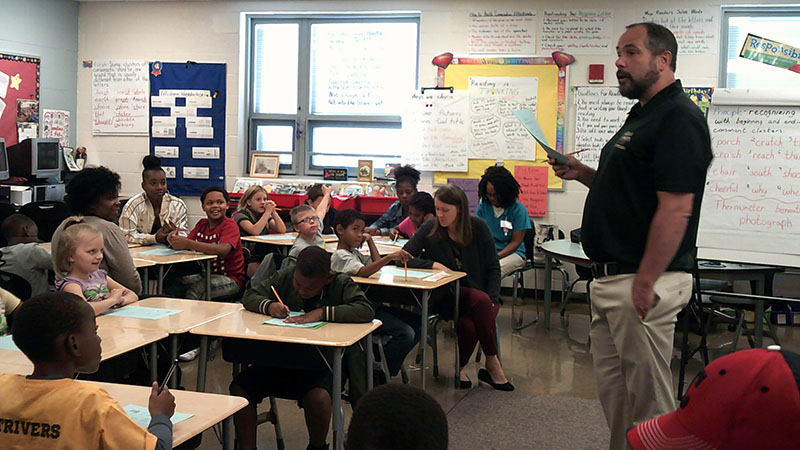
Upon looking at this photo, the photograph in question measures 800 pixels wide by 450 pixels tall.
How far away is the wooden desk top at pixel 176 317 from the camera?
285 centimetres

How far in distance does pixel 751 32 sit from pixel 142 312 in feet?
20.2

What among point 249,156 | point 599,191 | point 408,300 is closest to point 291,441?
point 408,300

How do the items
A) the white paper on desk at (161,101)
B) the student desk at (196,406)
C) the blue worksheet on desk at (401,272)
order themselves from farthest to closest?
the white paper on desk at (161,101) < the blue worksheet on desk at (401,272) < the student desk at (196,406)

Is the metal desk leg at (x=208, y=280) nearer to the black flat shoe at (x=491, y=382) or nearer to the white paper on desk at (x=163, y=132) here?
the black flat shoe at (x=491, y=382)

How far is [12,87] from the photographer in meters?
7.46

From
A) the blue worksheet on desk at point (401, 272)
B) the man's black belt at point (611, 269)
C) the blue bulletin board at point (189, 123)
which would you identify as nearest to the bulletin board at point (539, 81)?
the blue bulletin board at point (189, 123)

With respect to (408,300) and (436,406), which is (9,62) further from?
(436,406)

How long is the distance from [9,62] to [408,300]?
5435 millimetres

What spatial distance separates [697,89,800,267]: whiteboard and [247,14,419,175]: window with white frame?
3.32m

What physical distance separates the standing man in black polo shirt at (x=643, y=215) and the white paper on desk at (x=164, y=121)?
669 centimetres

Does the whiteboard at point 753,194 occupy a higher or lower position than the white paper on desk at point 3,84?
lower

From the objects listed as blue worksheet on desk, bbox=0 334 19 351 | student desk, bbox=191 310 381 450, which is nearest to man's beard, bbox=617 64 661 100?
student desk, bbox=191 310 381 450

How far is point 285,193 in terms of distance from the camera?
24.7 ft

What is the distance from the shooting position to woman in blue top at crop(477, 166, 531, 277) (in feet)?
17.9
